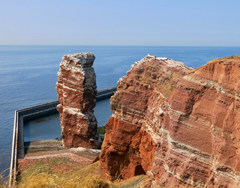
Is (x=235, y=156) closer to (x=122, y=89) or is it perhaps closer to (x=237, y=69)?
(x=237, y=69)

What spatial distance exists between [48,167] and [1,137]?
22.9m

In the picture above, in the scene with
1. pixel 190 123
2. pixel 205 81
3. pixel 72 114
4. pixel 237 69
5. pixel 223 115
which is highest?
pixel 237 69

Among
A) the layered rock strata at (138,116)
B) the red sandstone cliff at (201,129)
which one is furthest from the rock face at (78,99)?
the red sandstone cliff at (201,129)

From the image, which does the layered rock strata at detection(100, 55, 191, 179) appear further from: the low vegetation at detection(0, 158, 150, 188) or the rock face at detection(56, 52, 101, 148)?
the rock face at detection(56, 52, 101, 148)

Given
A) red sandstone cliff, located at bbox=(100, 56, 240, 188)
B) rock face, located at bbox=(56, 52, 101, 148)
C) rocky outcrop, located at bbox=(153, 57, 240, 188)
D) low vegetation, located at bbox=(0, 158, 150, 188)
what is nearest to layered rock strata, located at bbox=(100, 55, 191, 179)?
red sandstone cliff, located at bbox=(100, 56, 240, 188)

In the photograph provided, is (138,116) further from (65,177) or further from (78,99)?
(78,99)

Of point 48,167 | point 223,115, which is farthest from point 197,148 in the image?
point 48,167

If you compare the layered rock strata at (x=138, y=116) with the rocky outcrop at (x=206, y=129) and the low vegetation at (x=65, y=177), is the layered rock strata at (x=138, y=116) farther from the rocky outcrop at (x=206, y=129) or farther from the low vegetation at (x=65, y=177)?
the rocky outcrop at (x=206, y=129)

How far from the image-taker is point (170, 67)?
17.4m

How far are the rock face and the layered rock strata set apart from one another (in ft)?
48.0

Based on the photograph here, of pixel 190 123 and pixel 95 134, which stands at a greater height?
pixel 190 123

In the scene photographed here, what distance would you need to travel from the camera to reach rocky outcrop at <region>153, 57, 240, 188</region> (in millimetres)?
9469

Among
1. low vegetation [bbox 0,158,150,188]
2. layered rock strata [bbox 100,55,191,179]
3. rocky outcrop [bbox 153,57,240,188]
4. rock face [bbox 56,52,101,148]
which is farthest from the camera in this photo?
rock face [bbox 56,52,101,148]

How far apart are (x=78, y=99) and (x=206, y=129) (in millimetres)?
25382
